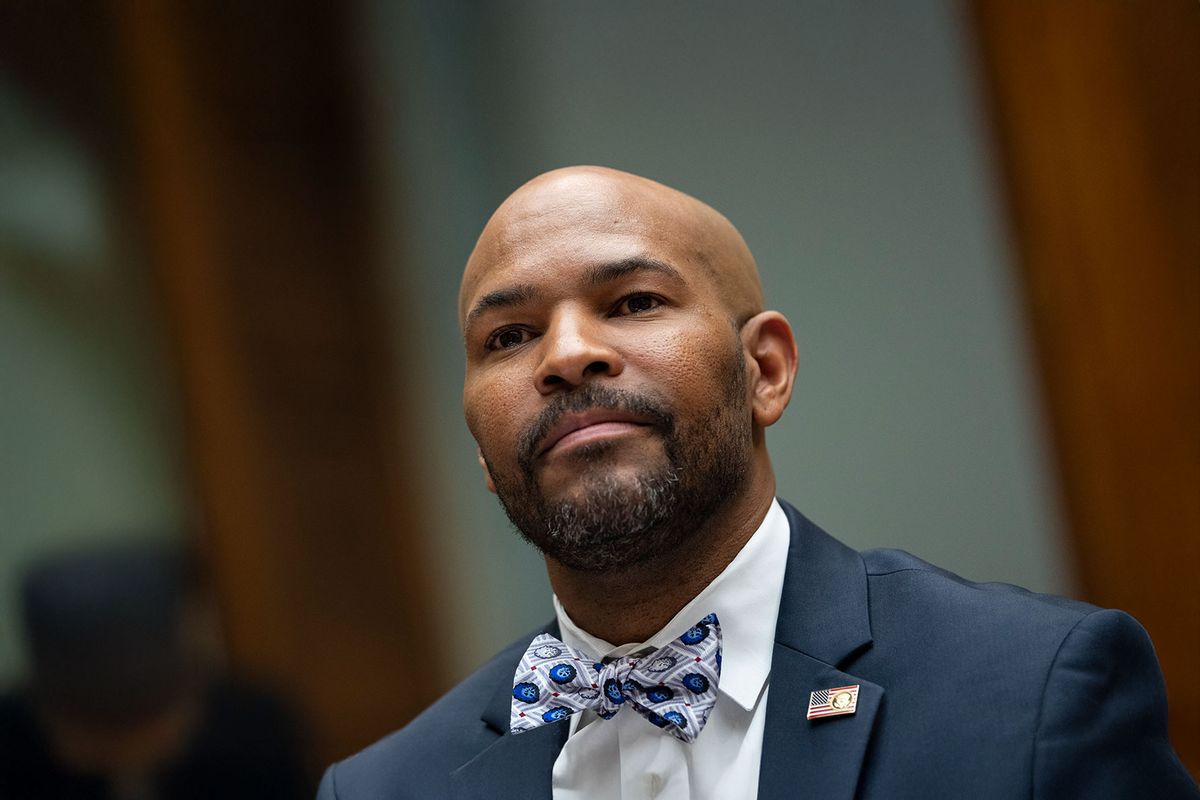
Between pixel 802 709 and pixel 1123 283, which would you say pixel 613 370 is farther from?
pixel 1123 283

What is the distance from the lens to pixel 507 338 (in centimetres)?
242

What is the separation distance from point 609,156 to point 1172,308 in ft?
6.64

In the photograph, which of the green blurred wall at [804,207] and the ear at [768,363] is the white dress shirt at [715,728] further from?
the green blurred wall at [804,207]

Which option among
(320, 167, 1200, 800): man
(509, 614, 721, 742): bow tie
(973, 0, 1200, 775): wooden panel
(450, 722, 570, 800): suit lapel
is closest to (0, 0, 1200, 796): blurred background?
(973, 0, 1200, 775): wooden panel

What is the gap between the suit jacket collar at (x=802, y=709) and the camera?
203 cm

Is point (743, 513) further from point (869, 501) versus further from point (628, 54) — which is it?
point (628, 54)

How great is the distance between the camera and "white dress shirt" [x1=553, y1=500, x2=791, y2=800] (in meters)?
2.19

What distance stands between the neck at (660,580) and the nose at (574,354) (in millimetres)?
352

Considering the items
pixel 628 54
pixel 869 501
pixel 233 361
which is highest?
pixel 628 54

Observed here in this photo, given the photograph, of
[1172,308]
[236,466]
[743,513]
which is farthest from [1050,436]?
[236,466]

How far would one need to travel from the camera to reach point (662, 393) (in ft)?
7.30

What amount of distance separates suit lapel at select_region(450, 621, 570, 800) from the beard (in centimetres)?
33

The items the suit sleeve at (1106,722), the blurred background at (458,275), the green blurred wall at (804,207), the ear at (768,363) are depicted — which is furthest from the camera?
the green blurred wall at (804,207)

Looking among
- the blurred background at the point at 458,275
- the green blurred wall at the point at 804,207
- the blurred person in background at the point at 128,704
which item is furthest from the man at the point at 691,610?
the green blurred wall at the point at 804,207
